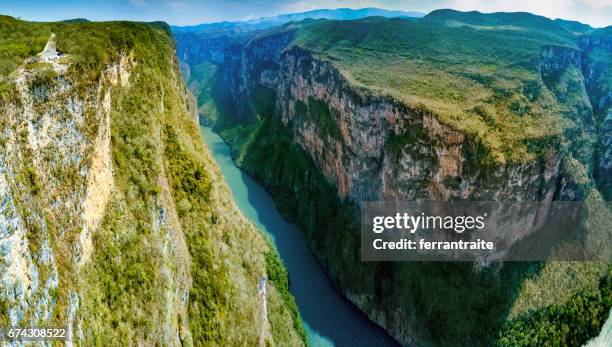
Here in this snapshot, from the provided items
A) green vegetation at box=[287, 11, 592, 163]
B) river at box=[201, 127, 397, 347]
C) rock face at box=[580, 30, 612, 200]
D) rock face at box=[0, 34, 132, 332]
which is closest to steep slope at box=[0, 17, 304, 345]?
rock face at box=[0, 34, 132, 332]

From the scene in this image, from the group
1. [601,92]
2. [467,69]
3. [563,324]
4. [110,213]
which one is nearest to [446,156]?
[563,324]

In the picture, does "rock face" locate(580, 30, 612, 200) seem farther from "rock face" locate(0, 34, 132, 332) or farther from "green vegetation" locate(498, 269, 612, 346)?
"rock face" locate(0, 34, 132, 332)

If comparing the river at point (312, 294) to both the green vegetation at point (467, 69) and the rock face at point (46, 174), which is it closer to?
the green vegetation at point (467, 69)

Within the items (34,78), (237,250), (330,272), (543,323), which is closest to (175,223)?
(237,250)

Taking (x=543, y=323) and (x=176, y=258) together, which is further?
(x=543, y=323)

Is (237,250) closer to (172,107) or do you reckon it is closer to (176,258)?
(176,258)

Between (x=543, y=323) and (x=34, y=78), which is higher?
(x=34, y=78)
